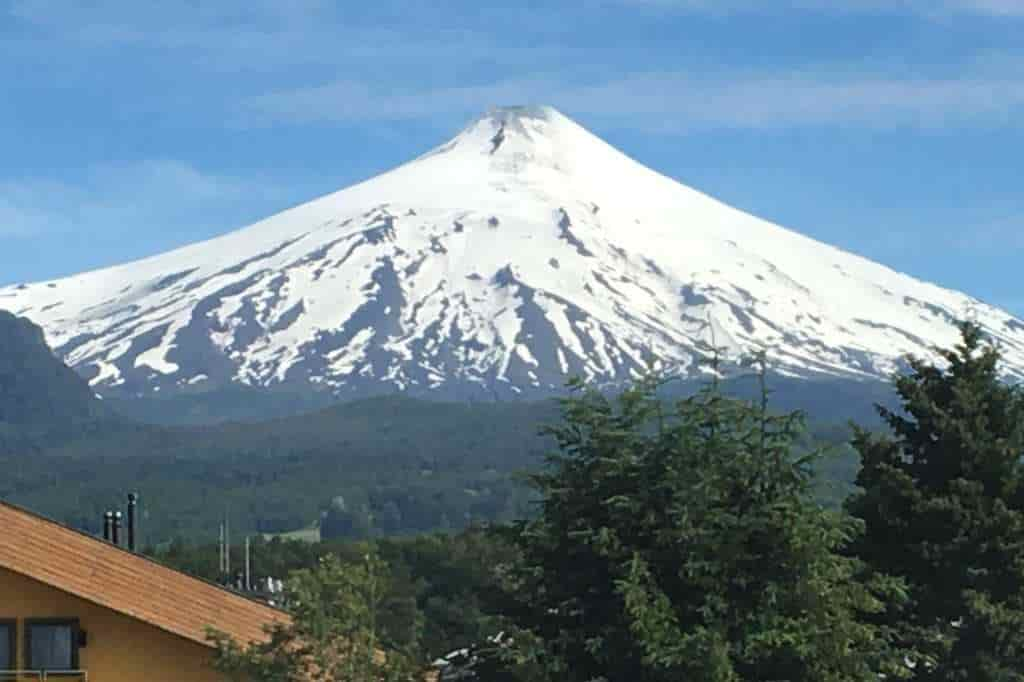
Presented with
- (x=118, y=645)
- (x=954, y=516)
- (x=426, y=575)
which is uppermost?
(x=426, y=575)

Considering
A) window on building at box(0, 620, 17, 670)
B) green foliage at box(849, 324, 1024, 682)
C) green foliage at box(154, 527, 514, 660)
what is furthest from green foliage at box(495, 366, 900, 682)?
window on building at box(0, 620, 17, 670)

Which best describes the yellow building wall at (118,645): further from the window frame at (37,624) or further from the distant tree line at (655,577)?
the distant tree line at (655,577)

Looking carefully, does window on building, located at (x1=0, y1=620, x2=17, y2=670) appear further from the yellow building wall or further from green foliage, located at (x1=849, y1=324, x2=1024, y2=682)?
green foliage, located at (x1=849, y1=324, x2=1024, y2=682)

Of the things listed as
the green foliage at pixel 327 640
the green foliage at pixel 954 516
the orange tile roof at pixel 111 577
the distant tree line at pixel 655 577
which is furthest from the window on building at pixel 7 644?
the green foliage at pixel 954 516

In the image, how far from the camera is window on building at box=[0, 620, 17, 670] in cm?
3203

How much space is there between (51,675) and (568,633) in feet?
22.6

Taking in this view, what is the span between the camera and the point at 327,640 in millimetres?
27453

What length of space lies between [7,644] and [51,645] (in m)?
0.54

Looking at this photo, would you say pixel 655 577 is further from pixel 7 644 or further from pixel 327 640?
pixel 7 644

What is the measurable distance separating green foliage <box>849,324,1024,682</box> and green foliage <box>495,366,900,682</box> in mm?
6212

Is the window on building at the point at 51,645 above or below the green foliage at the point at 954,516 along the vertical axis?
below

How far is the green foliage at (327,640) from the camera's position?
27391mm

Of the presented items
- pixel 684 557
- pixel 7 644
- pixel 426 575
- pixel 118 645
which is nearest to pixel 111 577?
pixel 118 645

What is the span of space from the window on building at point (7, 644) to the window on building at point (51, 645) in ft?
0.65
